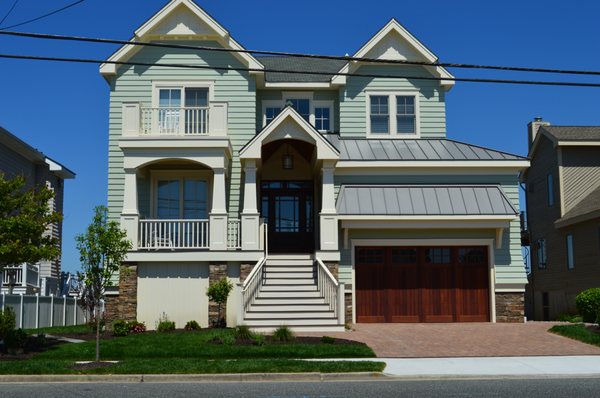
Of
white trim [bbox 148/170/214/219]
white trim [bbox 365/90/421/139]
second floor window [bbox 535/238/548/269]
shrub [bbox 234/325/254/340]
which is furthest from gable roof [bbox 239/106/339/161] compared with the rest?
second floor window [bbox 535/238/548/269]

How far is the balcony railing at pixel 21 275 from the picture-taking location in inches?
1189

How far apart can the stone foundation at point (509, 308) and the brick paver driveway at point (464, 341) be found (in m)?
1.75

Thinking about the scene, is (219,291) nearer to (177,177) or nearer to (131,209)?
(131,209)

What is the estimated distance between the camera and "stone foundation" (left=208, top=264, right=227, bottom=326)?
2252cm

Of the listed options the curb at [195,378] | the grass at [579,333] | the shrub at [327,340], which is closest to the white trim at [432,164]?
the grass at [579,333]

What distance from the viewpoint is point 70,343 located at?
61.9 feet

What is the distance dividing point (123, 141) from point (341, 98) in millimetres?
8073

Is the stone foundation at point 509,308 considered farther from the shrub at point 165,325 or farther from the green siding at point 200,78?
the shrub at point 165,325

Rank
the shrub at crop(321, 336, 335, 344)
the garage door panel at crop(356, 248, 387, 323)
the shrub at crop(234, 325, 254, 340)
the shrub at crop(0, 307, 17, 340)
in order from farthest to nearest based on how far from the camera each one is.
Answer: the garage door panel at crop(356, 248, 387, 323), the shrub at crop(234, 325, 254, 340), the shrub at crop(321, 336, 335, 344), the shrub at crop(0, 307, 17, 340)

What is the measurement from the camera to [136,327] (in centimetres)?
2177

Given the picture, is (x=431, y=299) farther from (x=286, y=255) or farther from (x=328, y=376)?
(x=328, y=376)

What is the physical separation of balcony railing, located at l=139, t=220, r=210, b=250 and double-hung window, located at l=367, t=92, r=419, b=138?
719 centimetres

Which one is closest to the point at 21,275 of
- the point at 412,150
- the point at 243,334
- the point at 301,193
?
the point at 301,193

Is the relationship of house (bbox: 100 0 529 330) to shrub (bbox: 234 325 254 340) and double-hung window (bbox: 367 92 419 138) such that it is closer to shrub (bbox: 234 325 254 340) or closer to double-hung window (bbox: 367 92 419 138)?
double-hung window (bbox: 367 92 419 138)
